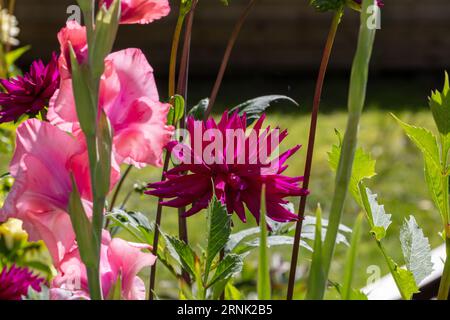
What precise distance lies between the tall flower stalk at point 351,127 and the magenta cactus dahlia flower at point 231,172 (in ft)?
0.56

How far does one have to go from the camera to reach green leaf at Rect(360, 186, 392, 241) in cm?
62

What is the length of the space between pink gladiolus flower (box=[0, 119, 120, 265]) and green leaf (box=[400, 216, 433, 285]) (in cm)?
28

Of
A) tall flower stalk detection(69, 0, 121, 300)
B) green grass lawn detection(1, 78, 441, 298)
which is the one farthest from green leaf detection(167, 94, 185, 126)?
green grass lawn detection(1, 78, 441, 298)

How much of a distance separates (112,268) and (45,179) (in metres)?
0.08

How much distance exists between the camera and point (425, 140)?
0.61 metres

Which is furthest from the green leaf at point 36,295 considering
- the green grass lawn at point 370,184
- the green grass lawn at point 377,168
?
the green grass lawn at point 370,184

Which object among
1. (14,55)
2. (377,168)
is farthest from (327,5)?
(377,168)

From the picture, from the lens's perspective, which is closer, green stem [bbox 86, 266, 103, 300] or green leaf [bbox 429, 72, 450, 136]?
green stem [bbox 86, 266, 103, 300]

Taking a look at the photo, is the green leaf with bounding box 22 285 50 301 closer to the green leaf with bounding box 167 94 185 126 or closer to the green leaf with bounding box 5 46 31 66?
the green leaf with bounding box 167 94 185 126

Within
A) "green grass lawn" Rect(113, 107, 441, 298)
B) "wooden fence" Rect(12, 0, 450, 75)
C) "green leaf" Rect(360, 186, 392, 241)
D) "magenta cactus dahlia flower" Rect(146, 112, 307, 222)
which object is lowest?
"green grass lawn" Rect(113, 107, 441, 298)

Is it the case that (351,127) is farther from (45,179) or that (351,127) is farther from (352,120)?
(45,179)
